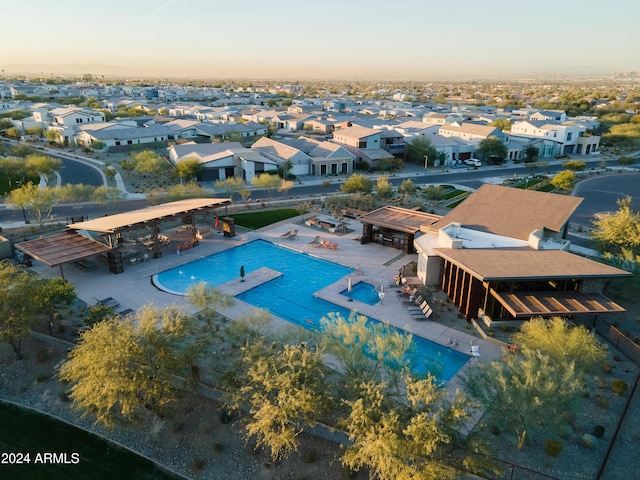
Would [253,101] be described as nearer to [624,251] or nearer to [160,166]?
[160,166]

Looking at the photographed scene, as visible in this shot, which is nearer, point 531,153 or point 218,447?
point 218,447

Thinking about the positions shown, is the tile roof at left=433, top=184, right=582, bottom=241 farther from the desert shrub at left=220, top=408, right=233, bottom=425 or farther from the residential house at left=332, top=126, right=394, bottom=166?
the residential house at left=332, top=126, right=394, bottom=166

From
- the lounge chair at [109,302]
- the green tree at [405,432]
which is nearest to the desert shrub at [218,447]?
the green tree at [405,432]

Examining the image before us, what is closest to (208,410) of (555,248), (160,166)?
(555,248)

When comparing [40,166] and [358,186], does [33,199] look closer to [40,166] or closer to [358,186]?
[40,166]

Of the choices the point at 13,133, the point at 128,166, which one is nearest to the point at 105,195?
the point at 128,166
